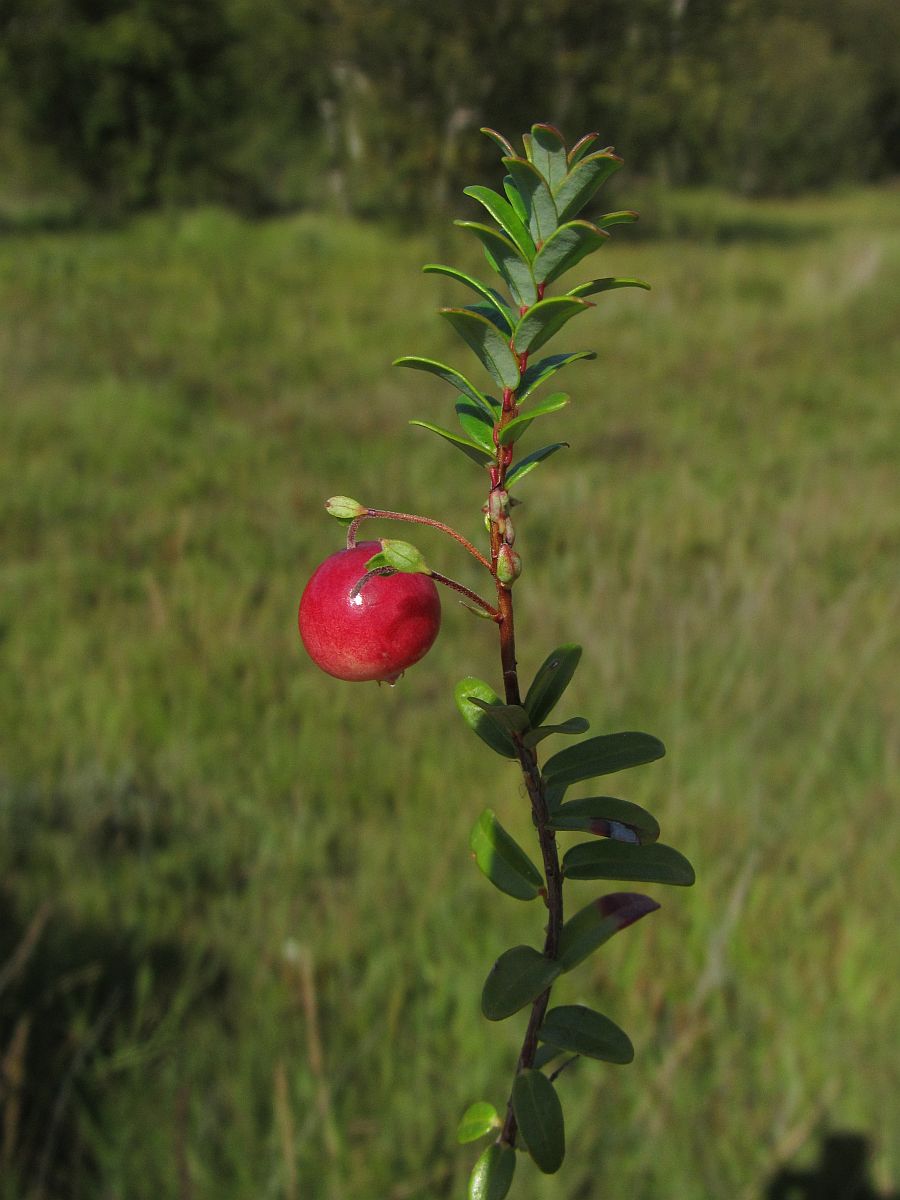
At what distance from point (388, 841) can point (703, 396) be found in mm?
3548

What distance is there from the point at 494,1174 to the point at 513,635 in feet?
0.69

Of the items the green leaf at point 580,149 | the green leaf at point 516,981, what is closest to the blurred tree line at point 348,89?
the green leaf at point 580,149

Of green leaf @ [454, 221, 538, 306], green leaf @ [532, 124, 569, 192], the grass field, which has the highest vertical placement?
green leaf @ [532, 124, 569, 192]

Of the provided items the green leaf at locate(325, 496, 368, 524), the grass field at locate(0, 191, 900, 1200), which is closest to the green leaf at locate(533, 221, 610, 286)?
the green leaf at locate(325, 496, 368, 524)

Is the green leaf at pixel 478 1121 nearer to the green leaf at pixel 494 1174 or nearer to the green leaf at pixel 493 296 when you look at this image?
the green leaf at pixel 494 1174

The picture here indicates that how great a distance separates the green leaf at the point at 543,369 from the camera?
0.37 meters

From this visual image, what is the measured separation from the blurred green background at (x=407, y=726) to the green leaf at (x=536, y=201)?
2.85ft

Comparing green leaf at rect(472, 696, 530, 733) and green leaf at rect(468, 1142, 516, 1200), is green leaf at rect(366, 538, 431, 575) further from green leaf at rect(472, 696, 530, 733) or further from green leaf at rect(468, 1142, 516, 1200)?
green leaf at rect(468, 1142, 516, 1200)

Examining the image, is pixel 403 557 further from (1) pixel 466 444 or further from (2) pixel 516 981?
(2) pixel 516 981

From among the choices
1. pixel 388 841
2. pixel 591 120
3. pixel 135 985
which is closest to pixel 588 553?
pixel 388 841

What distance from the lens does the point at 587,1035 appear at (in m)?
0.44

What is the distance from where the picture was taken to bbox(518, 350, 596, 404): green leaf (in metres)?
0.37

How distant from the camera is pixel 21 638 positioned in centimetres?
254

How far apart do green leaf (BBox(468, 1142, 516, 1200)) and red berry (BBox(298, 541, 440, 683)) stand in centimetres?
19
